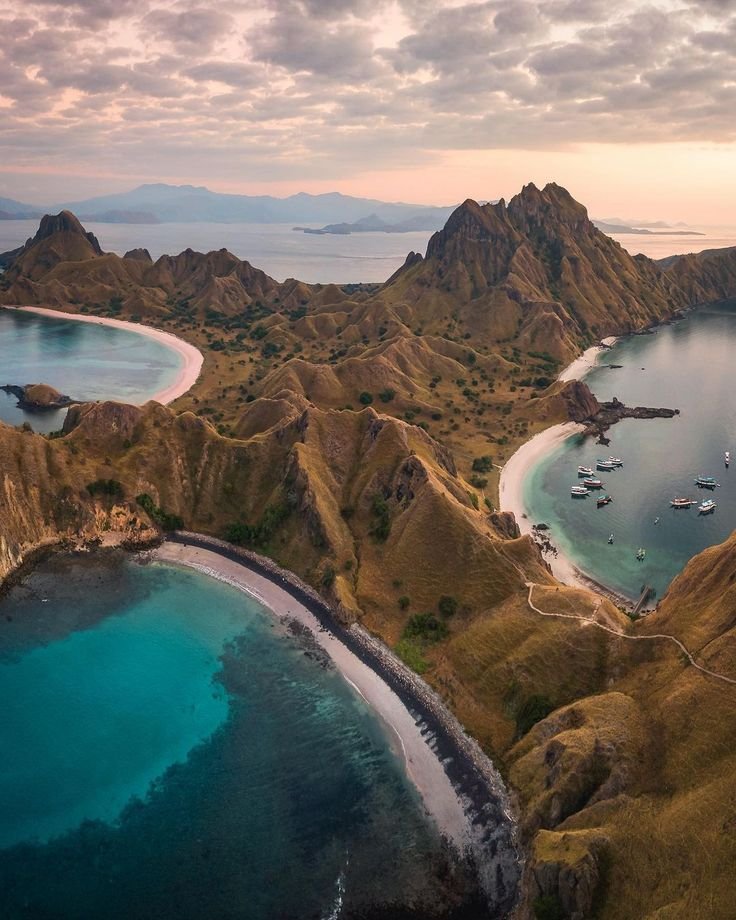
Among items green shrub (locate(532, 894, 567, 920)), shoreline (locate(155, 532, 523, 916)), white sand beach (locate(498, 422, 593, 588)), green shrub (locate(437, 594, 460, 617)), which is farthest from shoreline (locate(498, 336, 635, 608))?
green shrub (locate(532, 894, 567, 920))

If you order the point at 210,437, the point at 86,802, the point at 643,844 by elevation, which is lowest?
the point at 86,802

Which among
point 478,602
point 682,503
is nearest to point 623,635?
point 478,602

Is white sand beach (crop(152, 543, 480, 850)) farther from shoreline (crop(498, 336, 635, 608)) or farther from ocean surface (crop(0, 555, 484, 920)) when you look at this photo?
shoreline (crop(498, 336, 635, 608))

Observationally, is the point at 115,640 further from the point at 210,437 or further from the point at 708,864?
the point at 708,864

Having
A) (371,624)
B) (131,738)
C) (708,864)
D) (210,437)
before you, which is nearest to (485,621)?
(371,624)

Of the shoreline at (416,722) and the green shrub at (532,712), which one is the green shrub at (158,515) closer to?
the shoreline at (416,722)

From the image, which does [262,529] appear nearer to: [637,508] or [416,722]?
[416,722]
